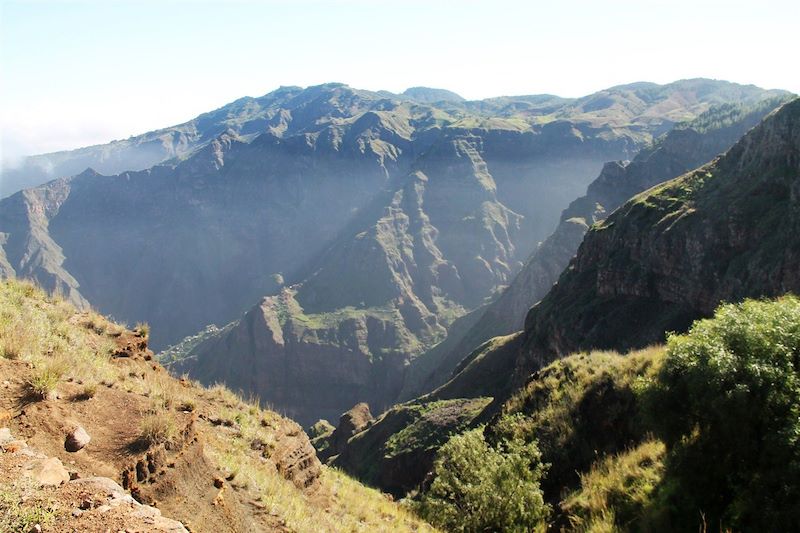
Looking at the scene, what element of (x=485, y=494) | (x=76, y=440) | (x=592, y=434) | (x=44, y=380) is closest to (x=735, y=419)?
(x=485, y=494)

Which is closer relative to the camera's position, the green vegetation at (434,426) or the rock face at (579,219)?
the green vegetation at (434,426)

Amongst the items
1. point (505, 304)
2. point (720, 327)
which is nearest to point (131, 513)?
point (720, 327)

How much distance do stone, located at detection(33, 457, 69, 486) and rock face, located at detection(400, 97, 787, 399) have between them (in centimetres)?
12774

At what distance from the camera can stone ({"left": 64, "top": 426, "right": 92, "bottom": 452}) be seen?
8922 mm

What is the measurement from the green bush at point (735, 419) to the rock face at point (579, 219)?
121849 millimetres

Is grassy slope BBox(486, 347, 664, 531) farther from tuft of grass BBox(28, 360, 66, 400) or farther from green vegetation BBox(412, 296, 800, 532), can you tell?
tuft of grass BBox(28, 360, 66, 400)

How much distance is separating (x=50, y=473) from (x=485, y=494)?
39.3ft

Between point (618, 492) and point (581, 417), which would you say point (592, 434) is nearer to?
point (581, 417)

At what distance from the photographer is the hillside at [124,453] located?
22.9ft

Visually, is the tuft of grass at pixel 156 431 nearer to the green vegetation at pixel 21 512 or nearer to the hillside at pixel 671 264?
the green vegetation at pixel 21 512

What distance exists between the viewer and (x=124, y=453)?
938 cm

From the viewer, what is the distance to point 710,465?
1146cm

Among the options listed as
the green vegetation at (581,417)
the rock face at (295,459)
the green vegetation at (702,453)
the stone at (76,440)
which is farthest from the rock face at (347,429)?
the stone at (76,440)

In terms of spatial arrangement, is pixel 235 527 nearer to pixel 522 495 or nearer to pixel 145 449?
pixel 145 449
